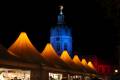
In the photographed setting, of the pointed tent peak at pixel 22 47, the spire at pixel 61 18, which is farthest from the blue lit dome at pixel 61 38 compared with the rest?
the pointed tent peak at pixel 22 47

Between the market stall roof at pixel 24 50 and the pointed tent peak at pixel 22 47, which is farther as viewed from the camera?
the pointed tent peak at pixel 22 47

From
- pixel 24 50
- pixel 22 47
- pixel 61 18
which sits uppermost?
pixel 61 18

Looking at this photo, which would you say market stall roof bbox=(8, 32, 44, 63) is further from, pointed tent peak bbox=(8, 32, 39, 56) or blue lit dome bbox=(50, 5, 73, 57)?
blue lit dome bbox=(50, 5, 73, 57)

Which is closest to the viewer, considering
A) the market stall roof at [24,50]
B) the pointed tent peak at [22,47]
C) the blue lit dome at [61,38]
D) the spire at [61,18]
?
the market stall roof at [24,50]

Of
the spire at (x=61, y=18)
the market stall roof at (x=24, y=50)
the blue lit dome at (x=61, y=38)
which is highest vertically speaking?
the spire at (x=61, y=18)

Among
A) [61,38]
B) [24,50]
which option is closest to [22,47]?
[24,50]

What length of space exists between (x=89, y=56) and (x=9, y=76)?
215 ft

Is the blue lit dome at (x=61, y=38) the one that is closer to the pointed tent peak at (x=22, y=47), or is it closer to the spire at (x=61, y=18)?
the spire at (x=61, y=18)

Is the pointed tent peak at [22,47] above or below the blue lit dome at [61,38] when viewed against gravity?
below

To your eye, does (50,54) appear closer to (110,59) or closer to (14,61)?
(14,61)

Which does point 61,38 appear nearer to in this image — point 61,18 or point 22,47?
point 61,18

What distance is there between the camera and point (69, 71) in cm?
2602

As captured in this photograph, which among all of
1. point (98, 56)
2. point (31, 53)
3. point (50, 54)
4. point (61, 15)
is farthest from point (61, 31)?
point (31, 53)

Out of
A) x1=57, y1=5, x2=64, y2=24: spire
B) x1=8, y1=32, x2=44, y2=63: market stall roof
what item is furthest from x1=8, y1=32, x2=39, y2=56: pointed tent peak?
x1=57, y1=5, x2=64, y2=24: spire
